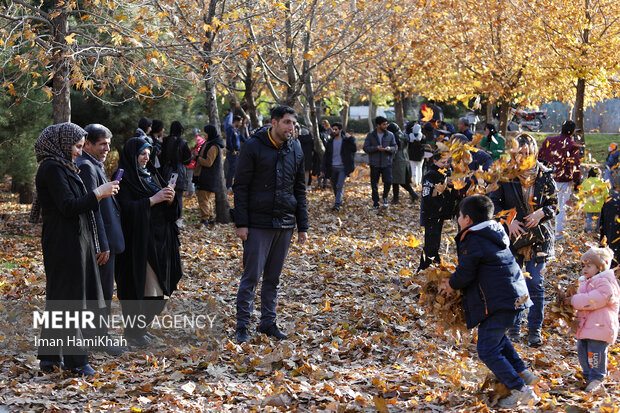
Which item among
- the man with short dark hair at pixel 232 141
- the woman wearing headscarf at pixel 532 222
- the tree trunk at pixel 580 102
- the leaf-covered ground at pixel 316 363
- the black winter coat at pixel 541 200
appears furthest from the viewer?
the tree trunk at pixel 580 102

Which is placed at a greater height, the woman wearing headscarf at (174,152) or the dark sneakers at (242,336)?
the woman wearing headscarf at (174,152)

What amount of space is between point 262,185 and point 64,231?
199 cm

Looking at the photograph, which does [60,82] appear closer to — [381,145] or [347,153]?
[347,153]

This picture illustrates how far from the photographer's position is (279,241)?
702 cm

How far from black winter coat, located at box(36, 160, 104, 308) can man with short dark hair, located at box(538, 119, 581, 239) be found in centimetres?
895

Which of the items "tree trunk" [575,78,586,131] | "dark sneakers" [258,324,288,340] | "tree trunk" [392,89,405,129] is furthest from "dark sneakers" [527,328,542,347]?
"tree trunk" [392,89,405,129]

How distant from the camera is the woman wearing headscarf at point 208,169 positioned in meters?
14.1

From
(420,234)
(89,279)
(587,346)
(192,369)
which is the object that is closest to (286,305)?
(192,369)

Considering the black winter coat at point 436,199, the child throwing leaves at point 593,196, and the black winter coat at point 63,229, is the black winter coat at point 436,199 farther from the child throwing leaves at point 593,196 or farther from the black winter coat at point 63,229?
the black winter coat at point 63,229

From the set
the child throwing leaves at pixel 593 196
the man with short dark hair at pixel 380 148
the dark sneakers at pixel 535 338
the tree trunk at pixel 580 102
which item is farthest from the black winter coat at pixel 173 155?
the tree trunk at pixel 580 102

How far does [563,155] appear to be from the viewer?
12648mm

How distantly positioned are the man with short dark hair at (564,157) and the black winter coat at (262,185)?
695 cm

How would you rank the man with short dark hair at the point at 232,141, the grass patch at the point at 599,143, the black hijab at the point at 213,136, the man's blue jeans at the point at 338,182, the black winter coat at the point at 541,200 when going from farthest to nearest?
the grass patch at the point at 599,143
the man with short dark hair at the point at 232,141
the man's blue jeans at the point at 338,182
the black hijab at the point at 213,136
the black winter coat at the point at 541,200

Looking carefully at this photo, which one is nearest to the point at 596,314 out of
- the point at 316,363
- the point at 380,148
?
the point at 316,363
